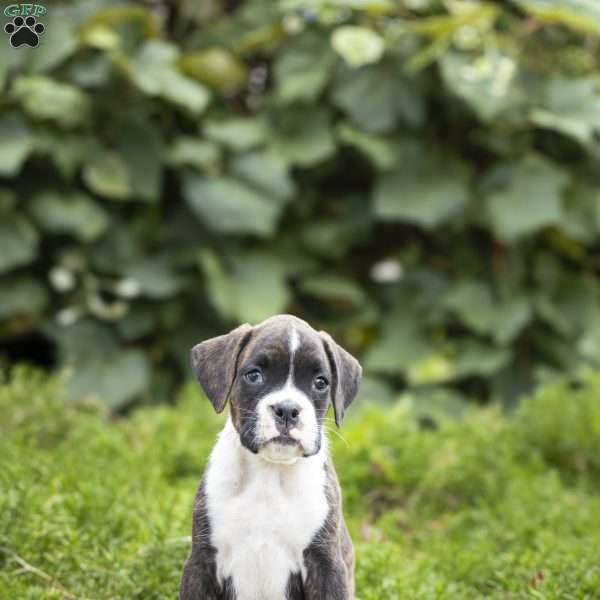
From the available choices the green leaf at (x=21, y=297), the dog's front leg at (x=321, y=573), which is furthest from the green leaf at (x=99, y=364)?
the dog's front leg at (x=321, y=573)

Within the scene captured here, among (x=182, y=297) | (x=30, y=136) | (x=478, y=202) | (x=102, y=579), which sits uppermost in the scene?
(x=102, y=579)

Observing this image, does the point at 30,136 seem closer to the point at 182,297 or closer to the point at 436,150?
the point at 182,297

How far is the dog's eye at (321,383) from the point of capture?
9.83ft

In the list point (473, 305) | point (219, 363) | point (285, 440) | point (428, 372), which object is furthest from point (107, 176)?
point (285, 440)

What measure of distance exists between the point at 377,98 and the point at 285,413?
5.43m

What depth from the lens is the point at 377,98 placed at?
311 inches

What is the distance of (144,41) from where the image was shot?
793 centimetres

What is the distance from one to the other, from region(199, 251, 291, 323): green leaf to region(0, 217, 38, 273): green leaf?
1.25 metres

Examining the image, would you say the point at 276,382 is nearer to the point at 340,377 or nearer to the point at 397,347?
the point at 340,377

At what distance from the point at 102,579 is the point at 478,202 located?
16.4 ft

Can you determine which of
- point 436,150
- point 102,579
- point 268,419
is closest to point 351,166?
point 436,150

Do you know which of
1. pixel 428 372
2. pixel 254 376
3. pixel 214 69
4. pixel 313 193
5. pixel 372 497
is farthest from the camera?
pixel 313 193

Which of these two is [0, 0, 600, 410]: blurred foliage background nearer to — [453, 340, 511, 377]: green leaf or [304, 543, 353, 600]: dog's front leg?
[453, 340, 511, 377]: green leaf

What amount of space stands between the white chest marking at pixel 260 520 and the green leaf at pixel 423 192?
4712 mm
